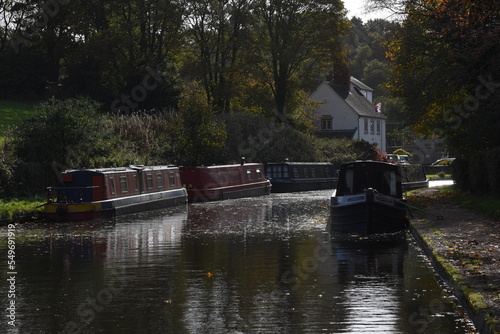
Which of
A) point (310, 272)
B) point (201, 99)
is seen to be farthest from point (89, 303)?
point (201, 99)

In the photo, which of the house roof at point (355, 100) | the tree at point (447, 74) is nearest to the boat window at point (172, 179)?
the tree at point (447, 74)

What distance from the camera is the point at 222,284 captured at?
1283cm

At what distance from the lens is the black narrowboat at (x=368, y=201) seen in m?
21.7

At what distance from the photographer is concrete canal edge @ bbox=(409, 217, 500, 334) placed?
343 inches

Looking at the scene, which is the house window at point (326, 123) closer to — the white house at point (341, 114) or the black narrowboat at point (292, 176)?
the white house at point (341, 114)

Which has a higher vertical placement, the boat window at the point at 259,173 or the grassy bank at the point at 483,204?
the boat window at the point at 259,173

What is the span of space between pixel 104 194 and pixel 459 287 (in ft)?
65.0

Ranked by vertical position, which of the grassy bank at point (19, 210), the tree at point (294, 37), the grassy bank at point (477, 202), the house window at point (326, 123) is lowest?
the grassy bank at point (477, 202)

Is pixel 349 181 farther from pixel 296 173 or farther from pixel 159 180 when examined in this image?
Answer: pixel 296 173

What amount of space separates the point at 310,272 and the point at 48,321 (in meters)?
5.72

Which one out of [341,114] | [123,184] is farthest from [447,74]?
[341,114]

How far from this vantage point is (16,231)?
76.2ft

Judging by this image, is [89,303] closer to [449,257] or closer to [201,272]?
[201,272]

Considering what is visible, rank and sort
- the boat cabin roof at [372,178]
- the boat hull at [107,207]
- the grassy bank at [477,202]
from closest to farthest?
the grassy bank at [477,202], the boat cabin roof at [372,178], the boat hull at [107,207]
